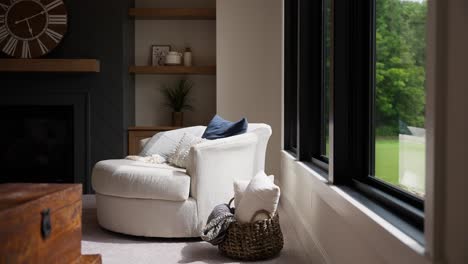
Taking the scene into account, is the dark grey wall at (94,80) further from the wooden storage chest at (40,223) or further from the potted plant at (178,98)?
the wooden storage chest at (40,223)

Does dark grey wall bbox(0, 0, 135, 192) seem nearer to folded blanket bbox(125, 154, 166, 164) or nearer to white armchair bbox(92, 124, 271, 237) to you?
folded blanket bbox(125, 154, 166, 164)

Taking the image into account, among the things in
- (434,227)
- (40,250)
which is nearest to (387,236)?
(434,227)

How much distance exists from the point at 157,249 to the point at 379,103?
69.4 inches

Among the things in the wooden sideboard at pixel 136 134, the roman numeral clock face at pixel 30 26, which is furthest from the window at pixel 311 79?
the roman numeral clock face at pixel 30 26

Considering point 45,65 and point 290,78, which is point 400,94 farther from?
point 45,65

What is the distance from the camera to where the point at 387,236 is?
5.31 feet

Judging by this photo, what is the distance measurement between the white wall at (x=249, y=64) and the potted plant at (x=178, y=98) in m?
0.51

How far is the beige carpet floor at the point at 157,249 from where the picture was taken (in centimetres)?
323

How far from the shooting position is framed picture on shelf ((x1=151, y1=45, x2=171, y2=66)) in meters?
6.21

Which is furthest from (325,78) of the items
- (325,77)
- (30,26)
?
(30,26)

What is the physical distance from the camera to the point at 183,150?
417 cm

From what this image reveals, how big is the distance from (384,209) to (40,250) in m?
1.14

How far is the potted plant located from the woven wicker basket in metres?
2.97

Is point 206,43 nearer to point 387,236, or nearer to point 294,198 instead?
point 294,198
